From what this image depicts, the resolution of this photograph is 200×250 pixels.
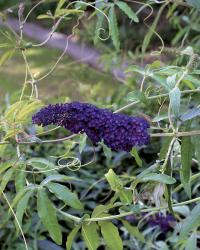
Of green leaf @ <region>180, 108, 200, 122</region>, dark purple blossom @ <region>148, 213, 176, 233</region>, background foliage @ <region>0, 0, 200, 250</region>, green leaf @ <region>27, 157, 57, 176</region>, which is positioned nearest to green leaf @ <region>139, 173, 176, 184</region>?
background foliage @ <region>0, 0, 200, 250</region>

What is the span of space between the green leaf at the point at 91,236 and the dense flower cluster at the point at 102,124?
0.81 ft

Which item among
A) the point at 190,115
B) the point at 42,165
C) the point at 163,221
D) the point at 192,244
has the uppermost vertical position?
the point at 190,115

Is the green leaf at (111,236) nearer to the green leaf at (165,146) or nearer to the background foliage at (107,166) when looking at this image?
the background foliage at (107,166)

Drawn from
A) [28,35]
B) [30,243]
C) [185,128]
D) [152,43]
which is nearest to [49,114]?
[185,128]

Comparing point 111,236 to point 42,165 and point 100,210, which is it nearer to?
point 100,210

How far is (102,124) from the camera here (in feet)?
3.08

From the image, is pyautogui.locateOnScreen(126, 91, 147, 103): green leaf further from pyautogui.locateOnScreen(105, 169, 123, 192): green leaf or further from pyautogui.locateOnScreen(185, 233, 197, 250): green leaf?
pyautogui.locateOnScreen(185, 233, 197, 250): green leaf

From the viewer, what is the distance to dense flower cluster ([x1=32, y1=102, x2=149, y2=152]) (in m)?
0.93

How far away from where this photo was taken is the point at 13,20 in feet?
22.1

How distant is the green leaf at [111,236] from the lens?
110 centimetres

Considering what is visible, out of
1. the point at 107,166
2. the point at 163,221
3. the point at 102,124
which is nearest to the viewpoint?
the point at 102,124

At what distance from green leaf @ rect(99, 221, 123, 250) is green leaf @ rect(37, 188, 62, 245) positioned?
10 cm

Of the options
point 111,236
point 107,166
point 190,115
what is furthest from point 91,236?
point 107,166

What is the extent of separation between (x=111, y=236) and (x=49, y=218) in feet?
0.45
